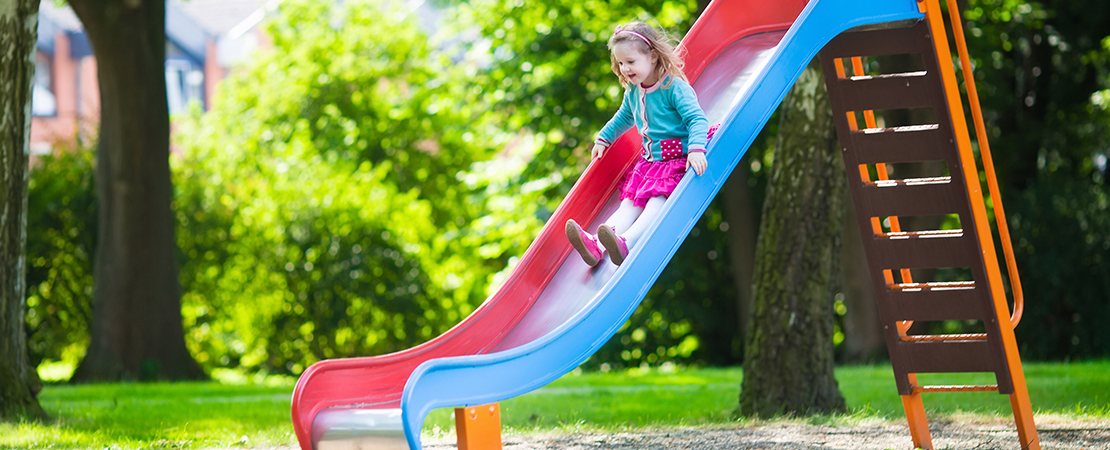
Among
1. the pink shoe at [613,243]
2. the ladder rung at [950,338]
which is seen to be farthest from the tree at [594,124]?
the pink shoe at [613,243]

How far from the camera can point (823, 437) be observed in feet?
18.4

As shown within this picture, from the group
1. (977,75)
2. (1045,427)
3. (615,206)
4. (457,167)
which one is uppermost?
(457,167)

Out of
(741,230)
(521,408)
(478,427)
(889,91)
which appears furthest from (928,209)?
(741,230)

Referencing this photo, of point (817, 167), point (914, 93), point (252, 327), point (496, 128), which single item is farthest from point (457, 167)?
point (914, 93)

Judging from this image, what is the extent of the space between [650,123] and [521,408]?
3.61 meters

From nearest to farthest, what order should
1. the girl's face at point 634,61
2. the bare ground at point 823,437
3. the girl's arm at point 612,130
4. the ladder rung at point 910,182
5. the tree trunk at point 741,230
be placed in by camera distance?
the girl's face at point 634,61 → the ladder rung at point 910,182 → the girl's arm at point 612,130 → the bare ground at point 823,437 → the tree trunk at point 741,230

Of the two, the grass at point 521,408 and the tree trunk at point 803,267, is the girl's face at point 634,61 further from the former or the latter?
the grass at point 521,408

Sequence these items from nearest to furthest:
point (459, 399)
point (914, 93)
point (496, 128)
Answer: point (459, 399)
point (914, 93)
point (496, 128)

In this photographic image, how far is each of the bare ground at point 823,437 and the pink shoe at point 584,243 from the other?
140 centimetres

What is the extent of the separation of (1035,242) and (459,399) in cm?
1251

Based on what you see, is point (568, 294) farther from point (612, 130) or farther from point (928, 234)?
point (928, 234)

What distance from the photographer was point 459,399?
3432 millimetres

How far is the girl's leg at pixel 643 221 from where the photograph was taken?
4.39 m

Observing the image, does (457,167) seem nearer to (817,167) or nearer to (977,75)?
(977,75)
